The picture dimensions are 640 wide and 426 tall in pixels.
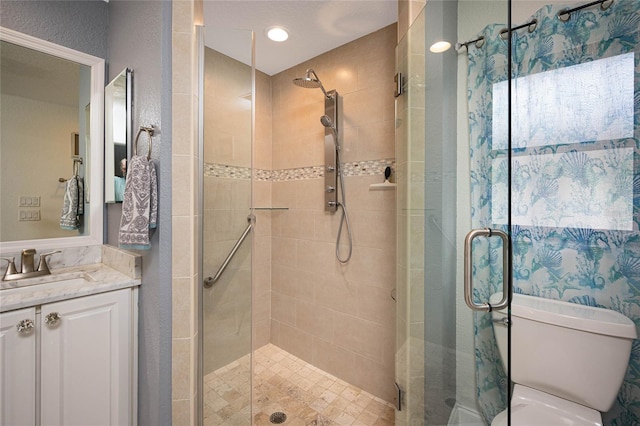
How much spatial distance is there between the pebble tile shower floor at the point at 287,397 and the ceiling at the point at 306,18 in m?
1.90

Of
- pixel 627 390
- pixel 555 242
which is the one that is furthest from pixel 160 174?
pixel 627 390

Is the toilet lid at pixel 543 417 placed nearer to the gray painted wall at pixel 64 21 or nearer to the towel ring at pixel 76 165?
the towel ring at pixel 76 165

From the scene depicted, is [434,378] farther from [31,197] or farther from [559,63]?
[31,197]

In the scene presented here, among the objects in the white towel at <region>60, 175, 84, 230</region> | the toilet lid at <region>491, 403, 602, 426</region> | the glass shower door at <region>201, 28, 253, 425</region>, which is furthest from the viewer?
the white towel at <region>60, 175, 84, 230</region>

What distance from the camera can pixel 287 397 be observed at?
1891mm

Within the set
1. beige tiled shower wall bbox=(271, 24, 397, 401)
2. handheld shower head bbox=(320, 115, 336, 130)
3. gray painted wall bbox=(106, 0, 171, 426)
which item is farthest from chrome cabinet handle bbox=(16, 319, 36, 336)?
handheld shower head bbox=(320, 115, 336, 130)

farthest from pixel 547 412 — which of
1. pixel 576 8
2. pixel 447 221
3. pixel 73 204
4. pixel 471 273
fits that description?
pixel 73 204

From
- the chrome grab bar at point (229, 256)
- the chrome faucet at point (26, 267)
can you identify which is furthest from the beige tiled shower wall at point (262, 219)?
the chrome faucet at point (26, 267)

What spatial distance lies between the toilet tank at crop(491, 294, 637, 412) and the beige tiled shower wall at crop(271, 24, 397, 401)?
781 millimetres

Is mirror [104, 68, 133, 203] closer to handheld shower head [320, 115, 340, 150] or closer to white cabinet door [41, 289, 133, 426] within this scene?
white cabinet door [41, 289, 133, 426]

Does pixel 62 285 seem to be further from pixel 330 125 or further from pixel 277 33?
pixel 277 33

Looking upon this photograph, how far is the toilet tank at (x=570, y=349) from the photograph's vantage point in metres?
1.05

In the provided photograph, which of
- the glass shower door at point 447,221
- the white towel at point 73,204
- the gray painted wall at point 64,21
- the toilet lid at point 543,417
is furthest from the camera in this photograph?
the white towel at point 73,204

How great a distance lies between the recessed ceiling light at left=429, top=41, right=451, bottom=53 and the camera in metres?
1.11
